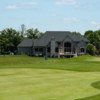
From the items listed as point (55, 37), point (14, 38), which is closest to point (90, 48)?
point (55, 37)

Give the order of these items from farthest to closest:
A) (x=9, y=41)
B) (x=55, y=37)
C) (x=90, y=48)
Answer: (x=9, y=41)
(x=55, y=37)
(x=90, y=48)

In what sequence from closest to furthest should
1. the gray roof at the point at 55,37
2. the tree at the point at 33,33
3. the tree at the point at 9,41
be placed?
the gray roof at the point at 55,37 < the tree at the point at 9,41 < the tree at the point at 33,33

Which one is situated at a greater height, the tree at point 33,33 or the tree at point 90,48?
the tree at point 33,33

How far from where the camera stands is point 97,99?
11.2m

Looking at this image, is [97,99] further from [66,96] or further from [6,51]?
[6,51]

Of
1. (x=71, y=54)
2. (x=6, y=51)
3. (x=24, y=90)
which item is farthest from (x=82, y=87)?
(x=6, y=51)

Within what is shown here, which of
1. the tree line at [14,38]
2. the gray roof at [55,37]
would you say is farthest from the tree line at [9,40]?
the gray roof at [55,37]

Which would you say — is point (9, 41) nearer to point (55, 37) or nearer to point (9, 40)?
point (9, 40)

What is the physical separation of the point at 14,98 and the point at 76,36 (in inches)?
3554

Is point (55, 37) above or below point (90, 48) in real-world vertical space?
above

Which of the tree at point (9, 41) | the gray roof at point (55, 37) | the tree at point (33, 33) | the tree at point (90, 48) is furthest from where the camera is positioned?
the tree at point (33, 33)

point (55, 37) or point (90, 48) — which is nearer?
point (90, 48)

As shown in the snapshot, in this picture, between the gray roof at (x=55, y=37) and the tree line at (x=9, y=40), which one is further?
the tree line at (x=9, y=40)

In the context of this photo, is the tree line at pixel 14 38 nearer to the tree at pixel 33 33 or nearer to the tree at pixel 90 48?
the tree at pixel 33 33
